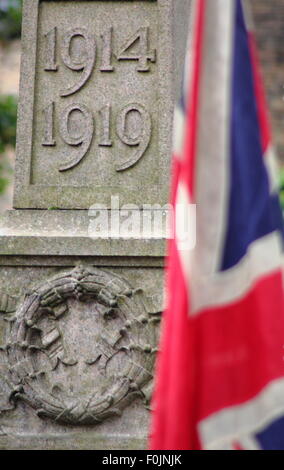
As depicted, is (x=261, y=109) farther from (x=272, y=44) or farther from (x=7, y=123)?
(x=272, y=44)

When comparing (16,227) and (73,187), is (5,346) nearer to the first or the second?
(16,227)

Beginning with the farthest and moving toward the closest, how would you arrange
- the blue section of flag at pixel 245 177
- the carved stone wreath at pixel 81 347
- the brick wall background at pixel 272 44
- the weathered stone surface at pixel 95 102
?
the brick wall background at pixel 272 44, the weathered stone surface at pixel 95 102, the carved stone wreath at pixel 81 347, the blue section of flag at pixel 245 177

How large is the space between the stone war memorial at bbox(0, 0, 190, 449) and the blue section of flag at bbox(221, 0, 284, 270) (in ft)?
6.00

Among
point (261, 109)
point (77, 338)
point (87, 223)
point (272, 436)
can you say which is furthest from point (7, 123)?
point (272, 436)

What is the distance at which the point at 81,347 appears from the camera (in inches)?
171

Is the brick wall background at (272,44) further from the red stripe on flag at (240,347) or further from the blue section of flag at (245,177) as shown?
the red stripe on flag at (240,347)

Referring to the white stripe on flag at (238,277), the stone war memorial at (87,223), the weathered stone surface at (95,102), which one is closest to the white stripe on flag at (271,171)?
the white stripe on flag at (238,277)

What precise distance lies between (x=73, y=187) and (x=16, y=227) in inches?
15.8

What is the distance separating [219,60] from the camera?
2533 mm

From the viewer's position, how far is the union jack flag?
2.34 meters

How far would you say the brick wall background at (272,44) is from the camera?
18.6 meters

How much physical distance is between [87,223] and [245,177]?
2081 mm

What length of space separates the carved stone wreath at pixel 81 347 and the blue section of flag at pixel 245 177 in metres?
1.88

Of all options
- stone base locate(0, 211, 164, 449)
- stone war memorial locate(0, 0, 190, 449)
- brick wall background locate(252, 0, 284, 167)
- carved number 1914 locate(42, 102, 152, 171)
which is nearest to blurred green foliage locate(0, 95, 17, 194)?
brick wall background locate(252, 0, 284, 167)
